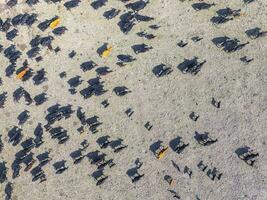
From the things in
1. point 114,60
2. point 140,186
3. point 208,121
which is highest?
point 114,60

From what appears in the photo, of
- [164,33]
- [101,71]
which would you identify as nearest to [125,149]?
[101,71]

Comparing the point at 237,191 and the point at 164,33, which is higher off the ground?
the point at 164,33

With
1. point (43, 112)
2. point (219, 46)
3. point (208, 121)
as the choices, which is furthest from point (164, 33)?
point (43, 112)

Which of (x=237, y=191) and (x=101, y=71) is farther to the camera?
(x=101, y=71)

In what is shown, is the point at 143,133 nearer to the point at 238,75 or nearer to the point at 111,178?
the point at 111,178

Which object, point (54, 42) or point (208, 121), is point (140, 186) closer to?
point (208, 121)

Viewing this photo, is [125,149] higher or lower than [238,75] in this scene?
lower
